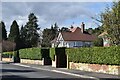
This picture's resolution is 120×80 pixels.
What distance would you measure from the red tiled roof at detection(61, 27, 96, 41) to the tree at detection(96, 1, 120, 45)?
188 feet

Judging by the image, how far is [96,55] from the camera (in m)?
30.6

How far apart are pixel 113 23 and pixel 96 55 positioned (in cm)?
728

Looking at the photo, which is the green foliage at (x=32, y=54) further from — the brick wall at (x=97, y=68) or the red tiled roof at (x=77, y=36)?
the red tiled roof at (x=77, y=36)

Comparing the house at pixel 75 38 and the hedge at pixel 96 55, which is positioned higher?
the house at pixel 75 38

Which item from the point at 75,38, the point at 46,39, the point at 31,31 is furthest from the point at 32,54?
the point at 31,31

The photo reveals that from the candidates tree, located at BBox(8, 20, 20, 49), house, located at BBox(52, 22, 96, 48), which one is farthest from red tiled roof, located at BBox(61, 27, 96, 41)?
tree, located at BBox(8, 20, 20, 49)

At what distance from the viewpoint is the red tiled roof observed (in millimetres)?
95562

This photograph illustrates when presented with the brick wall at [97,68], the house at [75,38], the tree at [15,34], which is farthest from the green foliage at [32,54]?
the tree at [15,34]

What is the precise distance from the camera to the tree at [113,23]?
35.8 meters

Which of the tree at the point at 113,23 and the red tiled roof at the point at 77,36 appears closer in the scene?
the tree at the point at 113,23

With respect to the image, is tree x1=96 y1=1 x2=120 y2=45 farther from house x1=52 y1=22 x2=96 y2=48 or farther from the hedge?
house x1=52 y1=22 x2=96 y2=48

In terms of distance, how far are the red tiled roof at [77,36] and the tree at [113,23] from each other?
57.2 m

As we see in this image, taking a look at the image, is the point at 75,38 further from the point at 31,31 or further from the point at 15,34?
the point at 31,31

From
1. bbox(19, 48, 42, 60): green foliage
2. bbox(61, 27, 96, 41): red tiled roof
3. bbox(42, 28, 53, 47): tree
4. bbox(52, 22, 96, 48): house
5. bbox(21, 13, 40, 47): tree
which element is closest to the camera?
bbox(19, 48, 42, 60): green foliage
